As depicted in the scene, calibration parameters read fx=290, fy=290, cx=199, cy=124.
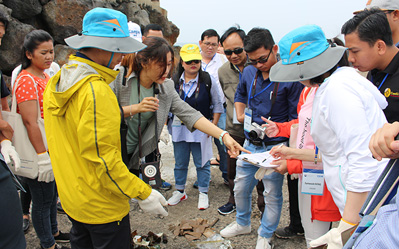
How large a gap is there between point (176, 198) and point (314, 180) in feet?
7.82

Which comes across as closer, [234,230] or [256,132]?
[256,132]

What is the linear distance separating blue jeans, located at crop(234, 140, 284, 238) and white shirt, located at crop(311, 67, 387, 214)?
1.13 metres

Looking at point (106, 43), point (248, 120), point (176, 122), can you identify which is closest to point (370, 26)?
point (248, 120)

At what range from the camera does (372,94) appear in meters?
1.55

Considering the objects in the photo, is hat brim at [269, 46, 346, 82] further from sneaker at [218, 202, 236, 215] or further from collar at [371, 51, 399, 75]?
sneaker at [218, 202, 236, 215]

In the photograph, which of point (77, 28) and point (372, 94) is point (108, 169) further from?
point (77, 28)

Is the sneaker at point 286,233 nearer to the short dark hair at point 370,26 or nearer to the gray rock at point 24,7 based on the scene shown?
the short dark hair at point 370,26

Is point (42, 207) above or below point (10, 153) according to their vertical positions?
below

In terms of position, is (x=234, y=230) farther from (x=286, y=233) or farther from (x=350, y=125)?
(x=350, y=125)

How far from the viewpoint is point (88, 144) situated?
1634 millimetres

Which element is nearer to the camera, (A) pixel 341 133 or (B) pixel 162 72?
(A) pixel 341 133

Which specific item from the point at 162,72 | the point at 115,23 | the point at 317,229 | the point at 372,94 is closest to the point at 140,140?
the point at 162,72

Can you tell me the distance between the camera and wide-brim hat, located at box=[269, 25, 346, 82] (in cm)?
182

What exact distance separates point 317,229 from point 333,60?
1.27 m
